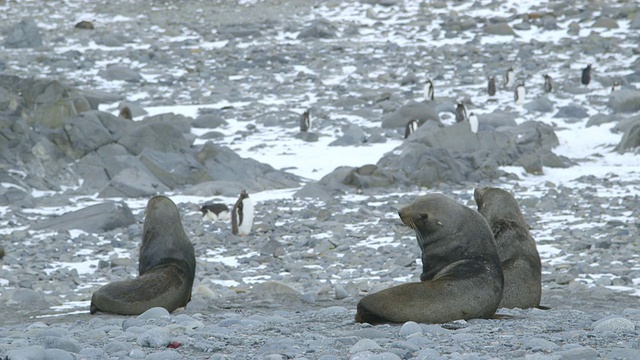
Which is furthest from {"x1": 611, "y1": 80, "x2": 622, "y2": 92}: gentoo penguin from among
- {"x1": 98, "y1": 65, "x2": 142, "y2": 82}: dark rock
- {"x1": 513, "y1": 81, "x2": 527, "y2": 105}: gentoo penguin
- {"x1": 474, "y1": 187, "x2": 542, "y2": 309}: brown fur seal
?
{"x1": 474, "y1": 187, "x2": 542, "y2": 309}: brown fur seal

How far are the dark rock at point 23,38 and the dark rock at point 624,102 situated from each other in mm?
18087

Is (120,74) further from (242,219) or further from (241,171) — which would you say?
(242,219)

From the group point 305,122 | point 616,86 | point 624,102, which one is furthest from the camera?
point 616,86

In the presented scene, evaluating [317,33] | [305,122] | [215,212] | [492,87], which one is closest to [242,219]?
[215,212]

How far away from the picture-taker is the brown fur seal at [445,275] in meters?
5.62

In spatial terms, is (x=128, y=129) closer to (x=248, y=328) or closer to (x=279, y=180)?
(x=279, y=180)

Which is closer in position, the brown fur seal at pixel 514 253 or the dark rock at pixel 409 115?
the brown fur seal at pixel 514 253

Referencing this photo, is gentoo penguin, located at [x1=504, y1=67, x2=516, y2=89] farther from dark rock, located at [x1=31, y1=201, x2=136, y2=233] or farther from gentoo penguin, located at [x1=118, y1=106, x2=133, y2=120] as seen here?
dark rock, located at [x1=31, y1=201, x2=136, y2=233]

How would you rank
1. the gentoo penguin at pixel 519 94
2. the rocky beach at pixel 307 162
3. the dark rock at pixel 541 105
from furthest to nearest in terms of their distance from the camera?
the gentoo penguin at pixel 519 94, the dark rock at pixel 541 105, the rocky beach at pixel 307 162

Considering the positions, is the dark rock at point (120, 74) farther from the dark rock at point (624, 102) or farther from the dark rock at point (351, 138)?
the dark rock at point (624, 102)

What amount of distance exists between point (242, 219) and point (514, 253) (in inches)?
229

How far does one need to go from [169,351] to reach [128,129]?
45.0 feet

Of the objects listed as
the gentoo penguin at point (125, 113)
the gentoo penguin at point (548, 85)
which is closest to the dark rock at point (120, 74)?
the gentoo penguin at point (125, 113)

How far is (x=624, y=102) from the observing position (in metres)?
21.3
